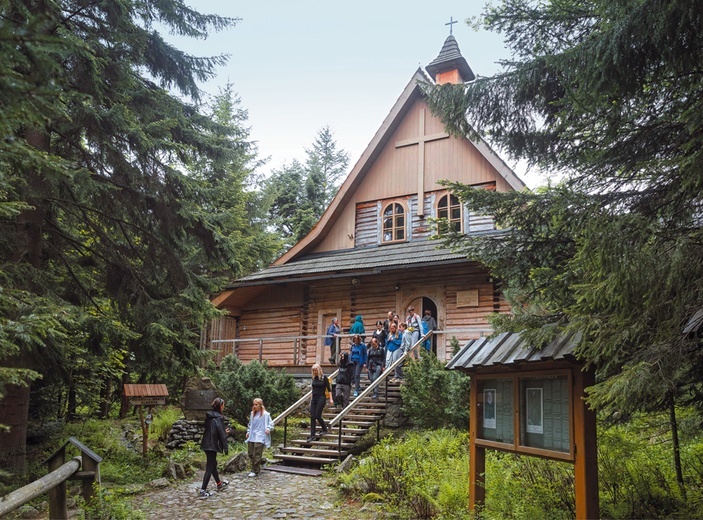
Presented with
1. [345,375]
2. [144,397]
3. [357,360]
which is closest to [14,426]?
[144,397]

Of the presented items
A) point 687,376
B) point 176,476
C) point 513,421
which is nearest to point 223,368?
point 176,476

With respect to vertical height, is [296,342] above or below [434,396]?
above

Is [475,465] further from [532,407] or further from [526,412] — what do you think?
[532,407]

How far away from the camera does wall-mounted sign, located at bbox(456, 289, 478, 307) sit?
18.3 meters

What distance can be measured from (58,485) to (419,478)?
187 inches

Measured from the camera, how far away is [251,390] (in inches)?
651

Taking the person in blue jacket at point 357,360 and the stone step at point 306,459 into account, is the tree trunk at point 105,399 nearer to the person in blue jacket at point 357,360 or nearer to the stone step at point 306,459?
the person in blue jacket at point 357,360

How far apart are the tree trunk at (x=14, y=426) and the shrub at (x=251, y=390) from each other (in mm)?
6255

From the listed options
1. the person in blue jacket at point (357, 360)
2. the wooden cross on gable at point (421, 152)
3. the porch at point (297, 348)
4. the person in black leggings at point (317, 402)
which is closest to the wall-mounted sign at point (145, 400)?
the person in black leggings at point (317, 402)

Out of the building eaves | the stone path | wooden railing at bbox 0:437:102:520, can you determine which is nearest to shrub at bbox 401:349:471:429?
the stone path

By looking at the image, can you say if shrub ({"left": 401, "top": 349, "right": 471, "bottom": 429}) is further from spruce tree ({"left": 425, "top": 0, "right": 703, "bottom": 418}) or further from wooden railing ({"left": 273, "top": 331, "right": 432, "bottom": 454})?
spruce tree ({"left": 425, "top": 0, "right": 703, "bottom": 418})

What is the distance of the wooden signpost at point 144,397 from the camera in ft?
41.3

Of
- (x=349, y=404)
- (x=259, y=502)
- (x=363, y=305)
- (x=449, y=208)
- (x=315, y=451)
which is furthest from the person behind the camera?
(x=363, y=305)

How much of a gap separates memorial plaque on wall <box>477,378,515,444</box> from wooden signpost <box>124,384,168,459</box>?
768cm
